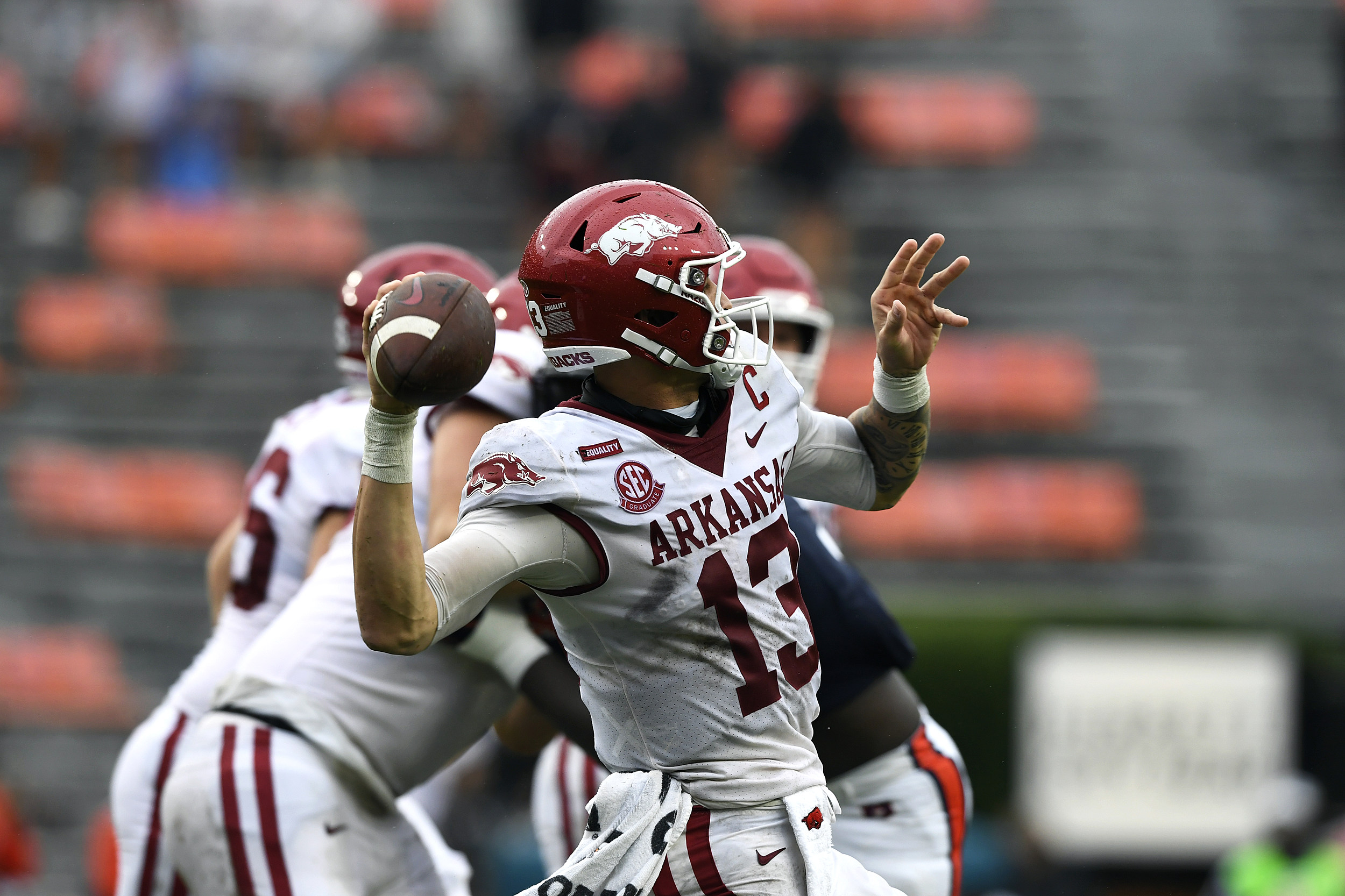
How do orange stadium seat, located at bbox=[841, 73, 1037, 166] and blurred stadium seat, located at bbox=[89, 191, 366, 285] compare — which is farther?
orange stadium seat, located at bbox=[841, 73, 1037, 166]

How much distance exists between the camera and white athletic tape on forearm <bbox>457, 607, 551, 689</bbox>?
4129 millimetres

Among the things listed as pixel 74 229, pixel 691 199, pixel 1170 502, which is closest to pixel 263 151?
pixel 74 229

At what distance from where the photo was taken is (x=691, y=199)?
3.50 metres

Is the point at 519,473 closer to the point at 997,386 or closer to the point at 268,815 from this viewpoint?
the point at 268,815

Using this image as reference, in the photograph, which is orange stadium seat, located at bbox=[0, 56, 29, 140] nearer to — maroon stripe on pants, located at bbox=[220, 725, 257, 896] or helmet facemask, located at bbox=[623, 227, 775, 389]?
maroon stripe on pants, located at bbox=[220, 725, 257, 896]

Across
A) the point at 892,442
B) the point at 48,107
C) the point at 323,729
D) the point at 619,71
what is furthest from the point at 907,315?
the point at 48,107

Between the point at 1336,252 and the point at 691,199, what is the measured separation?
12.4 meters

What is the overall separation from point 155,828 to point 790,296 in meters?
2.16

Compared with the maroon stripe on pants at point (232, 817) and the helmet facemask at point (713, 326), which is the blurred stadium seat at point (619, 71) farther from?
the helmet facemask at point (713, 326)

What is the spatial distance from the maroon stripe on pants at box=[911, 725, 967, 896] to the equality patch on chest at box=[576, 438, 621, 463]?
1.56 meters

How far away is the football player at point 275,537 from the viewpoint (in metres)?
4.39

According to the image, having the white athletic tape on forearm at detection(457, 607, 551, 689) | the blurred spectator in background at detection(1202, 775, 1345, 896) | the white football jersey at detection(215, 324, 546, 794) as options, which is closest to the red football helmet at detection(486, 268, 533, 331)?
the white football jersey at detection(215, 324, 546, 794)

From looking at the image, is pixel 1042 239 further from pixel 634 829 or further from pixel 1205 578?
pixel 634 829

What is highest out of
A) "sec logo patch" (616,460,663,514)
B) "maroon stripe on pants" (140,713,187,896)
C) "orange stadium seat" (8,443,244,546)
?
"sec logo patch" (616,460,663,514)
